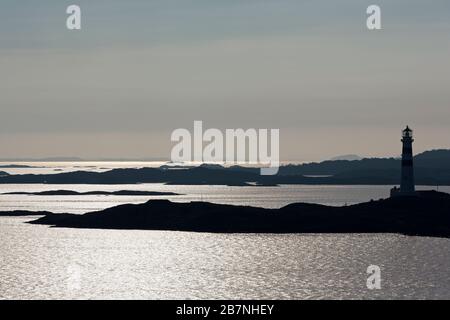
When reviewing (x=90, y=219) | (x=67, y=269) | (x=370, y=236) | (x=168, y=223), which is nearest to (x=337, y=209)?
(x=370, y=236)

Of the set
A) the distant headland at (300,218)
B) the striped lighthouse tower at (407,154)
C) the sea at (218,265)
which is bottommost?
the sea at (218,265)

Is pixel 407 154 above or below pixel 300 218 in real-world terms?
above

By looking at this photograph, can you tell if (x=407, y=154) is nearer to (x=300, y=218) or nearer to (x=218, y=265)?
(x=300, y=218)

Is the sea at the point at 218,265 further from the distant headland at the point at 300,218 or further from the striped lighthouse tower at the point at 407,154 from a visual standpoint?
the striped lighthouse tower at the point at 407,154

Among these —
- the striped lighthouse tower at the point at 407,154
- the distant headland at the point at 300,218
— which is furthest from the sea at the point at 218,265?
the striped lighthouse tower at the point at 407,154

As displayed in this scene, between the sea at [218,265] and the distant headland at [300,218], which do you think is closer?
the sea at [218,265]

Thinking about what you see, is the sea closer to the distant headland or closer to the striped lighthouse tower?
the distant headland

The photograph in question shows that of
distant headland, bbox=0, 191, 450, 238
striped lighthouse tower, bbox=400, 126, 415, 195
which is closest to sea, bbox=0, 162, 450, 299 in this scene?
distant headland, bbox=0, 191, 450, 238

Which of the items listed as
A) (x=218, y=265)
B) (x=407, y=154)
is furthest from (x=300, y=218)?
(x=218, y=265)

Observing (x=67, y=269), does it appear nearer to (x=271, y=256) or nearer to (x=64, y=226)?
(x=271, y=256)
